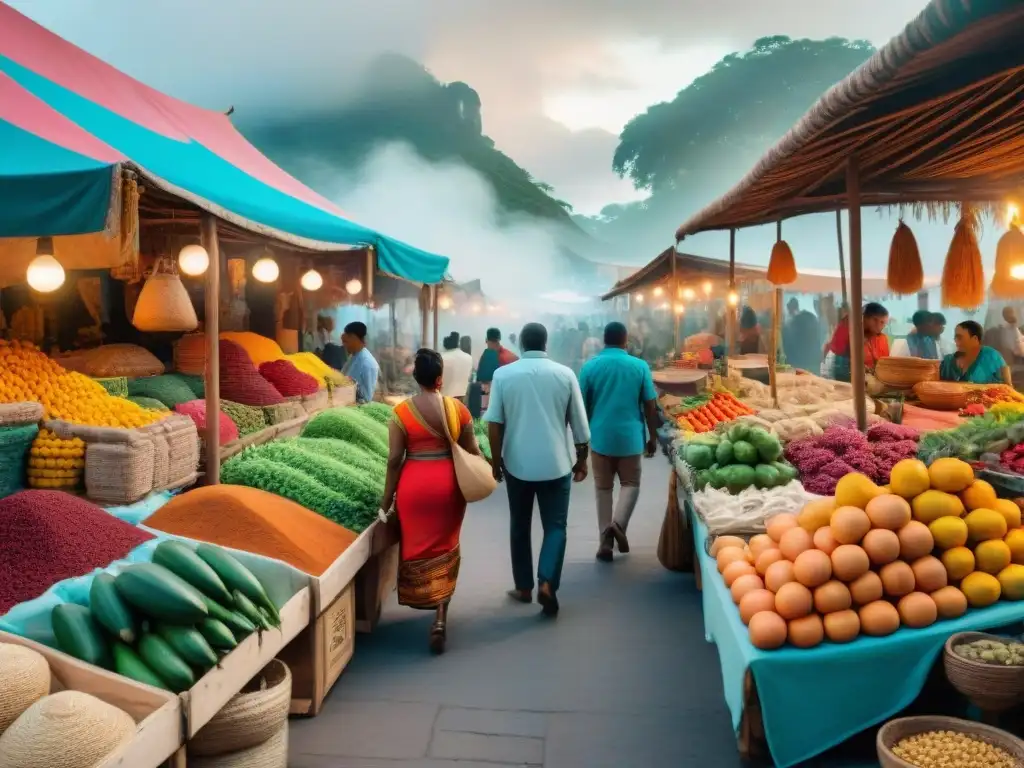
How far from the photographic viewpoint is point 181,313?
15.6ft

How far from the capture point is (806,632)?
8.55 ft

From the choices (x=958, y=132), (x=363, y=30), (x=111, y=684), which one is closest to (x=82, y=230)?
(x=111, y=684)

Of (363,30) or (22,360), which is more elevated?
(363,30)

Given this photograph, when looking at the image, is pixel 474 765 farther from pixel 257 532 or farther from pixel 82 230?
pixel 82 230

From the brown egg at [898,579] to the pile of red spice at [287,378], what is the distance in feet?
16.8

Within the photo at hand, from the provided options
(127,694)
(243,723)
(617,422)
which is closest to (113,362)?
(617,422)

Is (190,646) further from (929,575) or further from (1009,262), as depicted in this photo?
(1009,262)

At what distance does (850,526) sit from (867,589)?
8.7 inches

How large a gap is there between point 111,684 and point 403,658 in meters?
1.92

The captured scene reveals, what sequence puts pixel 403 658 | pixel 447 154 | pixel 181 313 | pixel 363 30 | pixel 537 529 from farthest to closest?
pixel 447 154
pixel 363 30
pixel 537 529
pixel 181 313
pixel 403 658

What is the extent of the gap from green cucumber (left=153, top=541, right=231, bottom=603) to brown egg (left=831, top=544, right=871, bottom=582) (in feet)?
6.92

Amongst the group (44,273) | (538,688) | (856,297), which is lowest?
(538,688)

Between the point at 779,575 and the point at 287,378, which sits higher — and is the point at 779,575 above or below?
below

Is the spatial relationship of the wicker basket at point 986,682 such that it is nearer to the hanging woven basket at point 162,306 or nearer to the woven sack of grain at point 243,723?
the woven sack of grain at point 243,723
